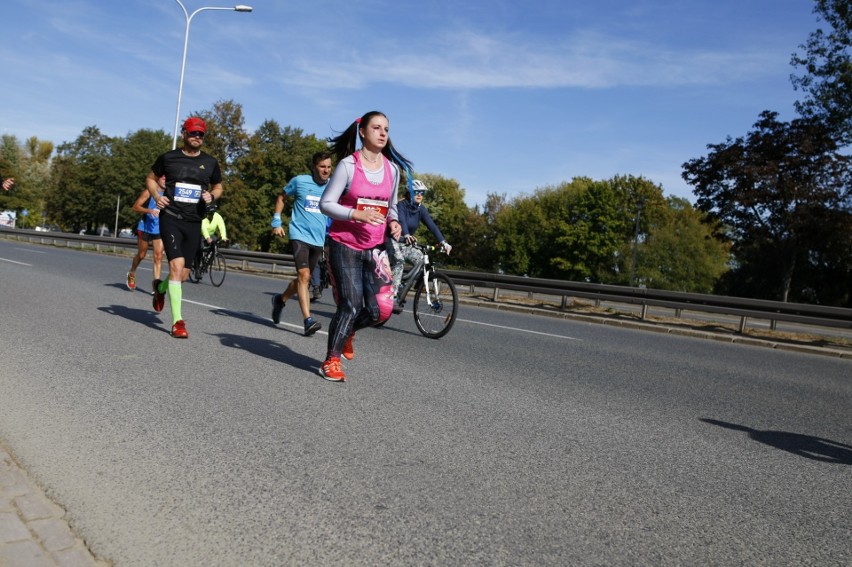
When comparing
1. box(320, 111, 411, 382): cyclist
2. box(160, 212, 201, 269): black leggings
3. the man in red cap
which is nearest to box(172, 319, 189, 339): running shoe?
the man in red cap

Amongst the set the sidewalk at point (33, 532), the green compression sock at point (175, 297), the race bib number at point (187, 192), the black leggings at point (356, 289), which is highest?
the race bib number at point (187, 192)

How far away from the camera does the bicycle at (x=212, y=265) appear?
16.8m

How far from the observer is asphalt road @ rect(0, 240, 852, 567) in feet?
9.60

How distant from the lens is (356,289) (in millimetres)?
5820

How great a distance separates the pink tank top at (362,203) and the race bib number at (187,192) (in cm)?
240

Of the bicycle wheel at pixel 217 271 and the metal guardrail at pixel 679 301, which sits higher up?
the metal guardrail at pixel 679 301

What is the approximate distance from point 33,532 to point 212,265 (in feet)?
48.0

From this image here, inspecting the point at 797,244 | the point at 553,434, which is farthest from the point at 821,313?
the point at 797,244

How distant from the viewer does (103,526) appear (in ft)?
9.48

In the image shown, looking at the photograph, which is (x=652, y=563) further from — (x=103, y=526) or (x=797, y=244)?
(x=797, y=244)

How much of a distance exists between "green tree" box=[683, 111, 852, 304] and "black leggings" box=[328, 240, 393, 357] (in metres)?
29.9

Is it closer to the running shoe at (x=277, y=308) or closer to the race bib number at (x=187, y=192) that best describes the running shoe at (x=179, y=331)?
the race bib number at (x=187, y=192)

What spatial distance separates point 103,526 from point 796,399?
615 cm

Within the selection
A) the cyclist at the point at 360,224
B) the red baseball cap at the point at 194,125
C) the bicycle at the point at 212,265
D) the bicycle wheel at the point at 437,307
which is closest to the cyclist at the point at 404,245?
the bicycle wheel at the point at 437,307
